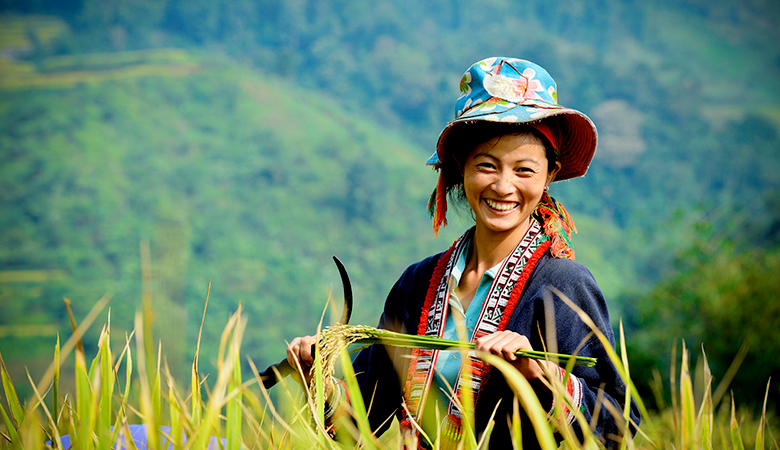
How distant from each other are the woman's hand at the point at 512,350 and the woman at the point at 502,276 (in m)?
0.08

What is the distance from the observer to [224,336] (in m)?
1.23

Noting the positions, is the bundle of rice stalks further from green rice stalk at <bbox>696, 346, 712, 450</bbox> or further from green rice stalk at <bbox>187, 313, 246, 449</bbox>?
green rice stalk at <bbox>696, 346, 712, 450</bbox>

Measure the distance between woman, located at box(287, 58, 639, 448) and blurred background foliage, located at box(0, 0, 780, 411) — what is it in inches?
1111

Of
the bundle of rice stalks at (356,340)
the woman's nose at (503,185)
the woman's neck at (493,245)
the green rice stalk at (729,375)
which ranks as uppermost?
the woman's nose at (503,185)

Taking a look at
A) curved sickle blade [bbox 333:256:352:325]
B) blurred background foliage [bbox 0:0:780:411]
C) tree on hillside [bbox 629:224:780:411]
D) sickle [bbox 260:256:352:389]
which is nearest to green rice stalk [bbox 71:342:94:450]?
sickle [bbox 260:256:352:389]

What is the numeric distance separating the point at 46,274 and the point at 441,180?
5915 cm

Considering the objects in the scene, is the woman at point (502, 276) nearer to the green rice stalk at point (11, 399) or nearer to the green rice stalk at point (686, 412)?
the green rice stalk at point (686, 412)

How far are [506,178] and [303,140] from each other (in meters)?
68.1

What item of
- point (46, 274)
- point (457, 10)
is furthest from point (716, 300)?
point (457, 10)

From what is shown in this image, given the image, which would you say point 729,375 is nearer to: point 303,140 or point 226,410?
point 226,410

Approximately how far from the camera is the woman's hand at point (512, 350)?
1.23 metres

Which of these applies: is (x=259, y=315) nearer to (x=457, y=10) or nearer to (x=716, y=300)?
Result: (x=716, y=300)

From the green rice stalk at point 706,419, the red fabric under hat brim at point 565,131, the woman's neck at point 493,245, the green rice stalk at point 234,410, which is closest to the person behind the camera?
the green rice stalk at point 234,410

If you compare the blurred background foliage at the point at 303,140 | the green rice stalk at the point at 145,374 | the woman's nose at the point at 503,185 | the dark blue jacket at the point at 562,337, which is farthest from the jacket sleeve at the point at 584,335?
the blurred background foliage at the point at 303,140
